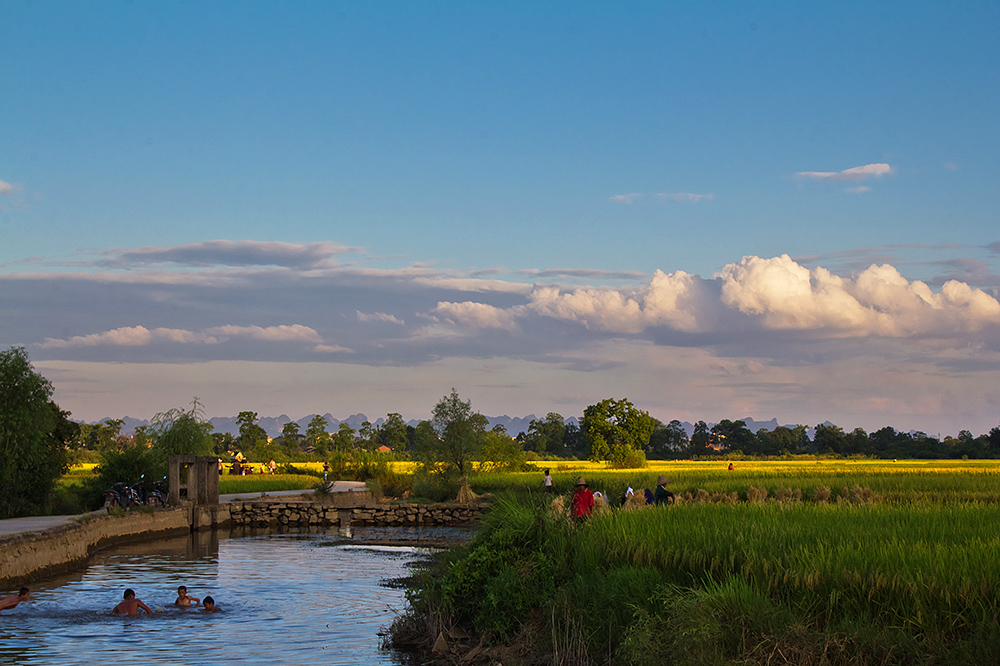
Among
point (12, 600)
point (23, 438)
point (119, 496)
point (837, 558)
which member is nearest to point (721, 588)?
point (837, 558)

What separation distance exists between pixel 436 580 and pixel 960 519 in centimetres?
932

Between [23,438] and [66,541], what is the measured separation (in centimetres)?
1043

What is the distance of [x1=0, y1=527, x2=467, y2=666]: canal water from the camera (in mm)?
14758

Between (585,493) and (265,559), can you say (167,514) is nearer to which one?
(265,559)

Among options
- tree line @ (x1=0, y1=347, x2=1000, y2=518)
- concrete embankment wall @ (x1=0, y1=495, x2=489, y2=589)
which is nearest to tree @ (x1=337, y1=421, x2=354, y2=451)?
tree line @ (x1=0, y1=347, x2=1000, y2=518)

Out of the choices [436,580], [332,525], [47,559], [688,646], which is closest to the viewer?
[688,646]

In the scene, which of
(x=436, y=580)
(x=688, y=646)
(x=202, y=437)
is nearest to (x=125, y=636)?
(x=436, y=580)

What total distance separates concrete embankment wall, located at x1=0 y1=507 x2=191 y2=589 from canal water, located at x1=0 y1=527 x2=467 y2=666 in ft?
1.58

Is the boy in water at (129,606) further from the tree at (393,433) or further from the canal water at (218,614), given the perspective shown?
the tree at (393,433)

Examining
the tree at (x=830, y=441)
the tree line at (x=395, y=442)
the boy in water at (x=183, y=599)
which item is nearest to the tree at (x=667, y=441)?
the tree line at (x=395, y=442)

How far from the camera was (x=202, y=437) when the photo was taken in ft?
159

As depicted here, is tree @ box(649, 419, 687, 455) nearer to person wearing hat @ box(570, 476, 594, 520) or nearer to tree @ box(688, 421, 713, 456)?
tree @ box(688, 421, 713, 456)

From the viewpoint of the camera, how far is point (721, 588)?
1118cm

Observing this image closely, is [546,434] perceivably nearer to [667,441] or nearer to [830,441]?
[667,441]
